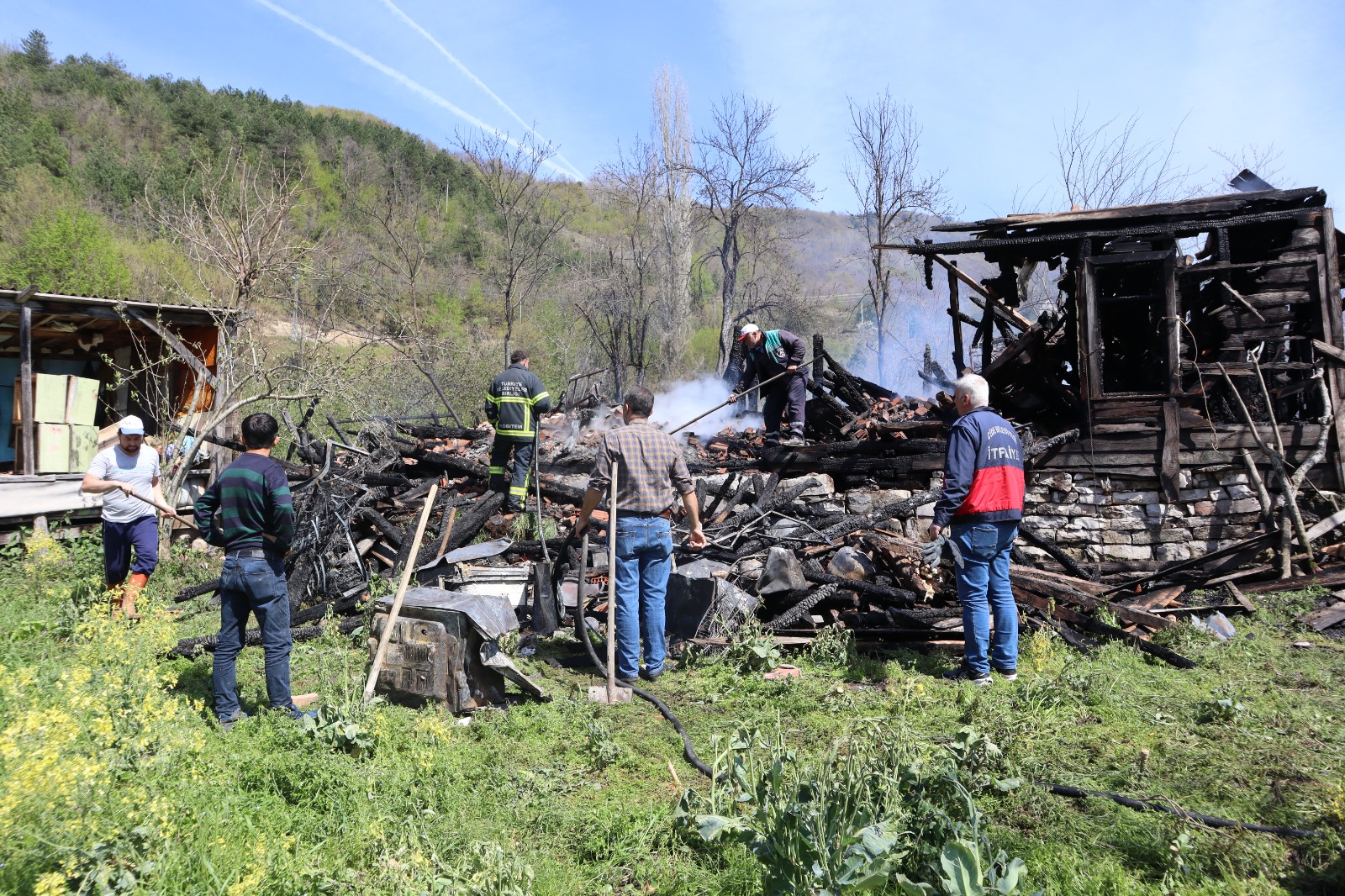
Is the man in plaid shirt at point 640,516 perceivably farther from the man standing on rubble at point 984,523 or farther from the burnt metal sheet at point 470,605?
the man standing on rubble at point 984,523

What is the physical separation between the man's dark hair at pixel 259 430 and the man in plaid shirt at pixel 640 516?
84.0 inches

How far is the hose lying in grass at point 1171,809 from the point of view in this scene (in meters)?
3.21

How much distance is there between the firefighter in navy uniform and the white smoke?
4.99 m

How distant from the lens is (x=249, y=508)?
15.1 feet

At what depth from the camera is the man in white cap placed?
679cm

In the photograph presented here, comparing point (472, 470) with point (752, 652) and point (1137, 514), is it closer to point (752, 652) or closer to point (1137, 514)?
point (752, 652)

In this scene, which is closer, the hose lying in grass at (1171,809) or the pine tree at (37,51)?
the hose lying in grass at (1171,809)

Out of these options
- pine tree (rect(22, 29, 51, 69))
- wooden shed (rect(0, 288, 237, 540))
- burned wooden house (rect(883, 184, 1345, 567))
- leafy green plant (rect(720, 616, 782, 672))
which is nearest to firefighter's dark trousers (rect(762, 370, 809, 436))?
burned wooden house (rect(883, 184, 1345, 567))

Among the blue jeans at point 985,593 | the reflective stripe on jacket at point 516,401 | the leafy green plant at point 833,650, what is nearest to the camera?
the blue jeans at point 985,593

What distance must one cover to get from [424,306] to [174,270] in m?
11.9

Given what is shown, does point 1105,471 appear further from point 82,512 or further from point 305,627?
point 82,512

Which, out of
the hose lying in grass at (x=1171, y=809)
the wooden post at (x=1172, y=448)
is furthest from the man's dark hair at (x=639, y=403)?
the wooden post at (x=1172, y=448)

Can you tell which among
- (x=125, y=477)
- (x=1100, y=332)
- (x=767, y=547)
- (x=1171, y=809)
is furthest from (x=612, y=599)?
(x=1100, y=332)

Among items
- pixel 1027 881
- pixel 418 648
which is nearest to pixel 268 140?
pixel 418 648
